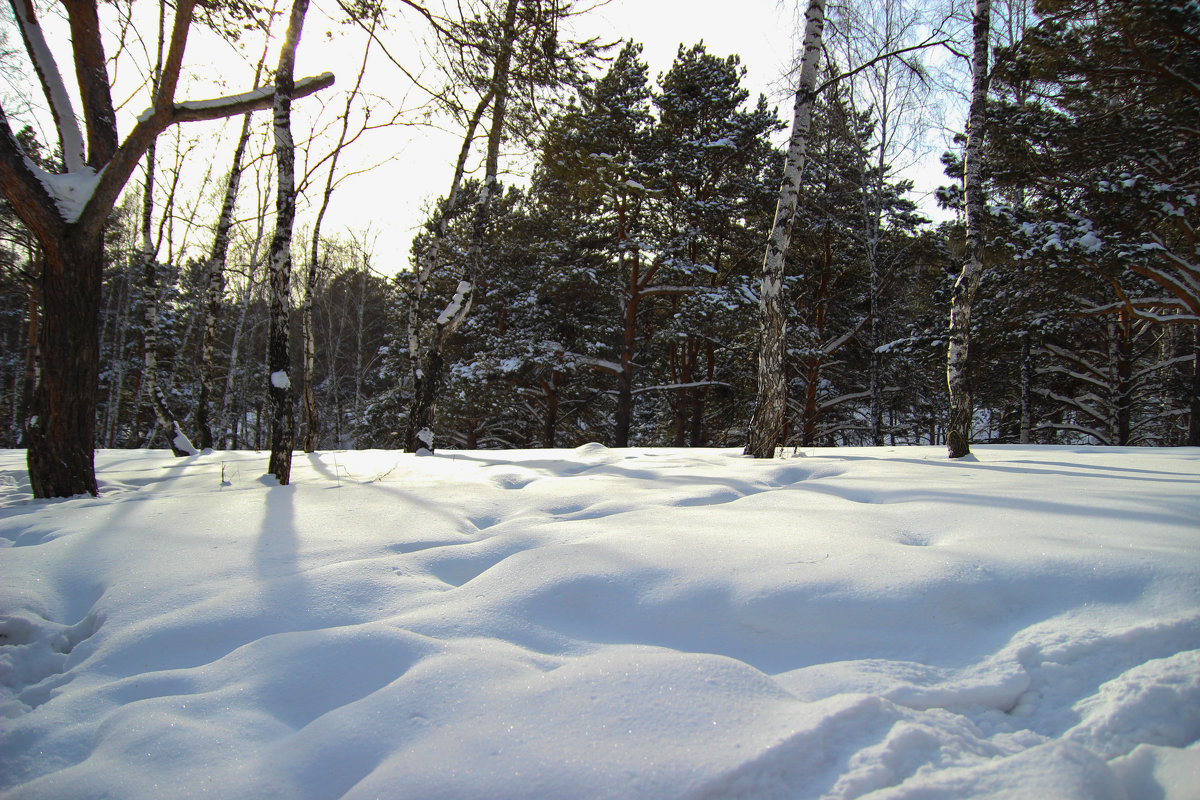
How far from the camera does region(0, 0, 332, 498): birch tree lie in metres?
3.81

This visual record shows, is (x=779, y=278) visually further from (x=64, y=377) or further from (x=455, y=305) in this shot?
(x=64, y=377)

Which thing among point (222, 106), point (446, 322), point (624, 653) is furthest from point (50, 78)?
point (624, 653)

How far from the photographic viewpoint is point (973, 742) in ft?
3.92

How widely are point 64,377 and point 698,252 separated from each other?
533 inches

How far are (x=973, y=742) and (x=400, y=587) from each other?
1.82 metres

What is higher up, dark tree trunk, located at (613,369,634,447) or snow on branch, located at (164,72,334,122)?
snow on branch, located at (164,72,334,122)

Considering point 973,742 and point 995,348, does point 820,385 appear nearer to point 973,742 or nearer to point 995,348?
point 995,348

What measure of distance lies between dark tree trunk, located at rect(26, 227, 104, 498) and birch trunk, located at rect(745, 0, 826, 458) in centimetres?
578

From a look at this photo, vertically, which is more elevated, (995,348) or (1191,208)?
(1191,208)

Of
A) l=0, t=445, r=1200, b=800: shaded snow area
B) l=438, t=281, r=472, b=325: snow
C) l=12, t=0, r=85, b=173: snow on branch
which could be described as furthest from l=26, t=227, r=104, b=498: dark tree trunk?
l=438, t=281, r=472, b=325: snow

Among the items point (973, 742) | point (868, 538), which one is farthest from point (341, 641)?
point (868, 538)

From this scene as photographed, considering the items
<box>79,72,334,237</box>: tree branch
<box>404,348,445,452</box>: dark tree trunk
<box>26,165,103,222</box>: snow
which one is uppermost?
<box>79,72,334,237</box>: tree branch

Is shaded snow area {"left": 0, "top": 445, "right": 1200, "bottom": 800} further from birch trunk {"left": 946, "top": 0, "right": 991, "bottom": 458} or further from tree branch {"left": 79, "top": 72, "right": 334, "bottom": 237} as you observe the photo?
birch trunk {"left": 946, "top": 0, "right": 991, "bottom": 458}

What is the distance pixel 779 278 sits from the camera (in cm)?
590
